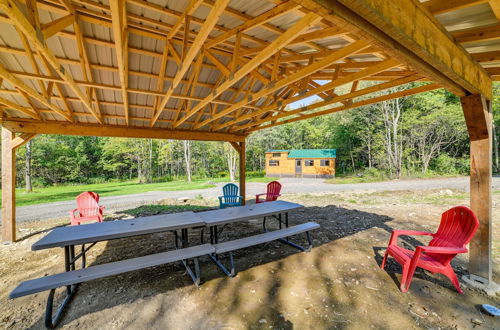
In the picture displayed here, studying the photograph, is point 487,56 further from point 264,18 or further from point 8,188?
point 8,188

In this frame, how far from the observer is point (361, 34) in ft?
4.67

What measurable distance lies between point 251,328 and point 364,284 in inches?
66.2

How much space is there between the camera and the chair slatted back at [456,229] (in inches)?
104

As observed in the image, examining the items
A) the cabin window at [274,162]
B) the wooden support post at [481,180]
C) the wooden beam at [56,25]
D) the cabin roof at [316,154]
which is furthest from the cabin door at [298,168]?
→ the wooden beam at [56,25]

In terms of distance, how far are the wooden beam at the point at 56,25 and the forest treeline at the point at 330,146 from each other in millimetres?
17657

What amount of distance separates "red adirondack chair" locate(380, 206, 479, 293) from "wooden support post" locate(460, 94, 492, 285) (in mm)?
207

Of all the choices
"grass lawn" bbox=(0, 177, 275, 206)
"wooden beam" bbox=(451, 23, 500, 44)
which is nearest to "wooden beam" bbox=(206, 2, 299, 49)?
"wooden beam" bbox=(451, 23, 500, 44)

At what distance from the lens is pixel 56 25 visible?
2307 mm

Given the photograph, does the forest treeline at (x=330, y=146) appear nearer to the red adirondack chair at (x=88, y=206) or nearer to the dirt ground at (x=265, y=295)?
the red adirondack chair at (x=88, y=206)

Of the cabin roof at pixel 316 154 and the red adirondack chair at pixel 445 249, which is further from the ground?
the cabin roof at pixel 316 154

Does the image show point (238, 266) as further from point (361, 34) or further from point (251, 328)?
point (361, 34)

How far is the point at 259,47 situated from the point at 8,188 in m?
6.15

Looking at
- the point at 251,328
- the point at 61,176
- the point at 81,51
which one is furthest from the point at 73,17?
the point at 61,176

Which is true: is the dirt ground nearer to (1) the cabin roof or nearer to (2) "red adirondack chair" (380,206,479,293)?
(2) "red adirondack chair" (380,206,479,293)
